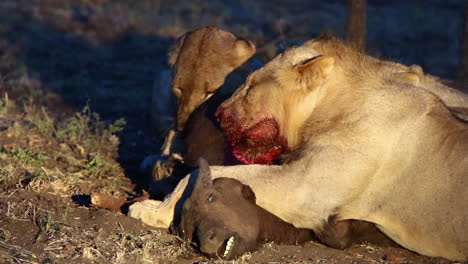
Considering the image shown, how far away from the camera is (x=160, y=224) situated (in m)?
4.39

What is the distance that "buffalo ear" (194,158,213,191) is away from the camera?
13.9 feet

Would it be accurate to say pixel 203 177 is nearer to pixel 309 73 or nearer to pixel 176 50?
pixel 309 73

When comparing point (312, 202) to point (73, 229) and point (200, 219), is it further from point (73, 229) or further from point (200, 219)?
point (73, 229)

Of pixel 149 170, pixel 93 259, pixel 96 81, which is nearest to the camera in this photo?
pixel 93 259

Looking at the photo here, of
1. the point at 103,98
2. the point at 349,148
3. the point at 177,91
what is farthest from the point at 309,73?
the point at 103,98

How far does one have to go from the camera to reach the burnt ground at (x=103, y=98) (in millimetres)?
4215

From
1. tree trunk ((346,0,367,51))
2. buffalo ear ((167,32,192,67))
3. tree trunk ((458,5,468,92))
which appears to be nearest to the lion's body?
buffalo ear ((167,32,192,67))

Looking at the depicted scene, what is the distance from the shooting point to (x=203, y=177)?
14.0 feet

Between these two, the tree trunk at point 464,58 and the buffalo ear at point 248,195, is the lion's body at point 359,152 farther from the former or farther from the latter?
the tree trunk at point 464,58

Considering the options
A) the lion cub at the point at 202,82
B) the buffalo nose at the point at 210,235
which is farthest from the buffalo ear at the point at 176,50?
the buffalo nose at the point at 210,235

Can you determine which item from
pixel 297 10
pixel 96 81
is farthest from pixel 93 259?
pixel 297 10

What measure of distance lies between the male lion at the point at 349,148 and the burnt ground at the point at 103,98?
0.21 meters

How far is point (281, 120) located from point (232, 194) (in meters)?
0.54

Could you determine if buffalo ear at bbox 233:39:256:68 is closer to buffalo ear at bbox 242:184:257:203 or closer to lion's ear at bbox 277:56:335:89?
lion's ear at bbox 277:56:335:89
